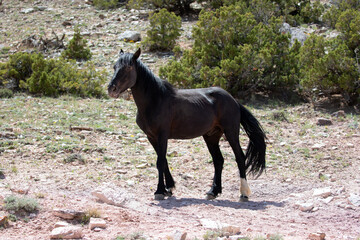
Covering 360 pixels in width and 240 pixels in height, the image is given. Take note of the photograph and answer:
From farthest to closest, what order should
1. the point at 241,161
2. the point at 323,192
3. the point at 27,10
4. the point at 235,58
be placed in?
the point at 27,10 < the point at 235,58 < the point at 241,161 < the point at 323,192

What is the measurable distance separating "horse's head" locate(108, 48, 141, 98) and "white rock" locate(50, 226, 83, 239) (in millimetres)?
2028

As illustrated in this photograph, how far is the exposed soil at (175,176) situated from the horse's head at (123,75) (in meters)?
1.33

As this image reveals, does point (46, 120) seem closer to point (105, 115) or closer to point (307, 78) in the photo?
point (105, 115)

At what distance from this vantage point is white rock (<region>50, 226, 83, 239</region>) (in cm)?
392

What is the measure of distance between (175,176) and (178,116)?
1.49 meters

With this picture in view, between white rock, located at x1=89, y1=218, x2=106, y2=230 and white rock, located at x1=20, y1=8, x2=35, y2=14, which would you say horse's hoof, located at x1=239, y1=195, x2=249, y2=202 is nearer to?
white rock, located at x1=89, y1=218, x2=106, y2=230

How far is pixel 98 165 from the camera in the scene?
7047 millimetres

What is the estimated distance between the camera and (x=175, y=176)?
7.15 metres

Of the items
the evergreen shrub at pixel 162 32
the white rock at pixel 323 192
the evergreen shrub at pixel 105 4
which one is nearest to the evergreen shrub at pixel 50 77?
the evergreen shrub at pixel 162 32

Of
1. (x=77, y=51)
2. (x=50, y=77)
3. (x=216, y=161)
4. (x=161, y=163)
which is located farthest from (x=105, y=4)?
(x=161, y=163)

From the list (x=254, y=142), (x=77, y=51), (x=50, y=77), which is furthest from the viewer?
(x=77, y=51)

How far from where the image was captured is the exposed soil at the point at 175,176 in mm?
4621

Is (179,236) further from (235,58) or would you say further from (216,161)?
(235,58)

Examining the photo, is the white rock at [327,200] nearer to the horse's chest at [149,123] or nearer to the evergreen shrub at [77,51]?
the horse's chest at [149,123]
